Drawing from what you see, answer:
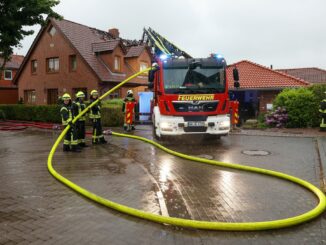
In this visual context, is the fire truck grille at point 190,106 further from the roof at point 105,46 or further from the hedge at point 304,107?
the roof at point 105,46

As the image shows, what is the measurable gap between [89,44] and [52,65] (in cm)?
368

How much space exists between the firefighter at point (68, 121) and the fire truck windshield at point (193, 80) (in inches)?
125

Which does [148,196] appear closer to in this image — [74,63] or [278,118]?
[278,118]

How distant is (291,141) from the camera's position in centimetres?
1307

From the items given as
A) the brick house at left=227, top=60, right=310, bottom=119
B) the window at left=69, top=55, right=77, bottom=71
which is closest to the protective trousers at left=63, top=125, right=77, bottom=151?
the brick house at left=227, top=60, right=310, bottom=119

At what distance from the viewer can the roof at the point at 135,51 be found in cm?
2910

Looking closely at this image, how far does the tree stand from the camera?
59.0 feet

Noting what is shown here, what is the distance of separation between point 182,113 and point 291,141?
4599mm

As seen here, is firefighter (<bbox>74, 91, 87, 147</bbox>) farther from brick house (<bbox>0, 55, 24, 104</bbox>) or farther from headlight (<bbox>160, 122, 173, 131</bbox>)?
brick house (<bbox>0, 55, 24, 104</bbox>)

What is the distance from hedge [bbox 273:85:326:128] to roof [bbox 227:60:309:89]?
6.31 meters

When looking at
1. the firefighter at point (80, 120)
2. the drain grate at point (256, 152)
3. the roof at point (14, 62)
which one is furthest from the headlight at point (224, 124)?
the roof at point (14, 62)

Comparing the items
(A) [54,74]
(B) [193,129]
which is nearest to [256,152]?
(B) [193,129]

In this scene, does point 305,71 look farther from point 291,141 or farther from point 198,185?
point 198,185

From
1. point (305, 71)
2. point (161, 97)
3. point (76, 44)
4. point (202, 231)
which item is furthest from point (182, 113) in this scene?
point (305, 71)
